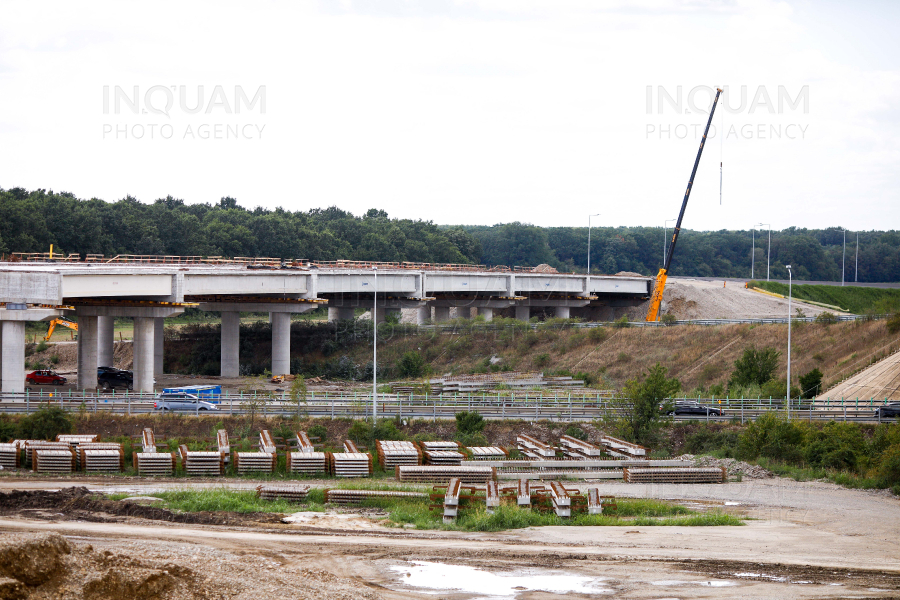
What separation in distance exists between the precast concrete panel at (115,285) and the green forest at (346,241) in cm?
4423

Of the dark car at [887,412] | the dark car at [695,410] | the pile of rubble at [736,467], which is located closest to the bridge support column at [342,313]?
the dark car at [695,410]

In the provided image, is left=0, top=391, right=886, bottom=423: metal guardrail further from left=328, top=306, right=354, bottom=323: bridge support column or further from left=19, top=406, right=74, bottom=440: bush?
left=328, top=306, right=354, bottom=323: bridge support column

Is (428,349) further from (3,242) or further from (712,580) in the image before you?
(712,580)

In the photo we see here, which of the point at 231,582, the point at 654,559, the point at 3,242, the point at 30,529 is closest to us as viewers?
the point at 231,582

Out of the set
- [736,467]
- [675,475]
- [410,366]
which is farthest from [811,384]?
[410,366]

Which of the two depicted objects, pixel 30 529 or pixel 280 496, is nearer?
pixel 30 529

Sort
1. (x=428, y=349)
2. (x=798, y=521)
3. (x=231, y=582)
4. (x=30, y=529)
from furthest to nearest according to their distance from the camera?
(x=428, y=349) → (x=798, y=521) → (x=30, y=529) → (x=231, y=582)

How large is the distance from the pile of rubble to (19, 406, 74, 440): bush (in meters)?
30.5

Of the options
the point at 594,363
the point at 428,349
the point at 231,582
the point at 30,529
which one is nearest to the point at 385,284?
the point at 428,349

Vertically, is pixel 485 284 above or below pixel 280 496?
above

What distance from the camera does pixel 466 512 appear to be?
2661 centimetres

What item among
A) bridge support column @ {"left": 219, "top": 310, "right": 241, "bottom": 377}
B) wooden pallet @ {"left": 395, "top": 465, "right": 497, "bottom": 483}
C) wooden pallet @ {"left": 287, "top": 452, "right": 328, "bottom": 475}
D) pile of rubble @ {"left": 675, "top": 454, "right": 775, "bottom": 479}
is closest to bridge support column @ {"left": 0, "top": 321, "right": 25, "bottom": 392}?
wooden pallet @ {"left": 287, "top": 452, "right": 328, "bottom": 475}

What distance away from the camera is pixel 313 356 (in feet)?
278

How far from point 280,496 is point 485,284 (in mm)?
60127
